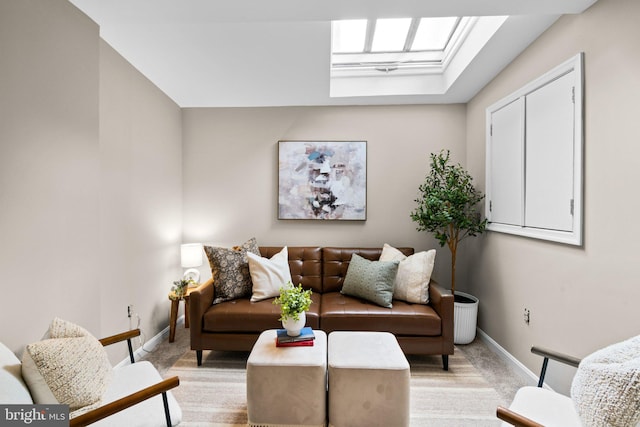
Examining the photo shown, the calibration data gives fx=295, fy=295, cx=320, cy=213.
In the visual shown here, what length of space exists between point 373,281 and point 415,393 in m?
0.90

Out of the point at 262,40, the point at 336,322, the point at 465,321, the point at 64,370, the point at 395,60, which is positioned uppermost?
the point at 395,60

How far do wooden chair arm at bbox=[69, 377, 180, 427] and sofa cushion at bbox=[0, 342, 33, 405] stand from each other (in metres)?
0.27

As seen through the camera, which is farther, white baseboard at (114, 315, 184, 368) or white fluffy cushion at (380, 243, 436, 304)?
white fluffy cushion at (380, 243, 436, 304)

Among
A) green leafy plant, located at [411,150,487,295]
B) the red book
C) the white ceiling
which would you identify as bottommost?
the red book

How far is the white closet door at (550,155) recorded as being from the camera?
188 centimetres

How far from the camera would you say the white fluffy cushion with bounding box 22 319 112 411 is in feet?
3.98

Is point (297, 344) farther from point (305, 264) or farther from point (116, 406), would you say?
point (305, 264)

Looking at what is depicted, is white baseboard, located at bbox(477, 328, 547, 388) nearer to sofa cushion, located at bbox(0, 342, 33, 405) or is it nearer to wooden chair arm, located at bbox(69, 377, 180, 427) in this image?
wooden chair arm, located at bbox(69, 377, 180, 427)

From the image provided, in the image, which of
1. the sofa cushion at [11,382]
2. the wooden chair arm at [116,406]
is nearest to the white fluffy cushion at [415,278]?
Answer: the wooden chair arm at [116,406]

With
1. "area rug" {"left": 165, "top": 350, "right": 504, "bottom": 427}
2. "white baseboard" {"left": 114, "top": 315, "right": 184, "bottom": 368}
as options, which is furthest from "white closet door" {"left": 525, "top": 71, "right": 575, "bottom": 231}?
"white baseboard" {"left": 114, "top": 315, "right": 184, "bottom": 368}

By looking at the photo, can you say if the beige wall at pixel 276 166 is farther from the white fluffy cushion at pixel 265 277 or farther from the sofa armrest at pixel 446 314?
the sofa armrest at pixel 446 314

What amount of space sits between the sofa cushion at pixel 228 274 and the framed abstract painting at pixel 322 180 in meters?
0.83

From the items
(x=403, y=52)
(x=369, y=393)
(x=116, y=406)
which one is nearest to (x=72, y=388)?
(x=116, y=406)

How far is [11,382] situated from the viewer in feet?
3.80
